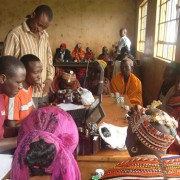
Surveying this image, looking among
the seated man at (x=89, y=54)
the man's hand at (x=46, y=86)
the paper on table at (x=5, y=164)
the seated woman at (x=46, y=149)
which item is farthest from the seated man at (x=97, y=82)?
the seated man at (x=89, y=54)

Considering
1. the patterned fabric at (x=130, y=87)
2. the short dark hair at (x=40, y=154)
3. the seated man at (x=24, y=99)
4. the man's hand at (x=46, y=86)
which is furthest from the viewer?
the patterned fabric at (x=130, y=87)

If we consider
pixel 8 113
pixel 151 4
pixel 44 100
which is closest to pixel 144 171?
pixel 8 113

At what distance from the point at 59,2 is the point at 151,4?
15.2ft

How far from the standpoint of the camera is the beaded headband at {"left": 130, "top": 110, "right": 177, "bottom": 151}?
1.00 meters

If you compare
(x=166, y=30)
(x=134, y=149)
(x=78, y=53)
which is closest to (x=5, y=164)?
(x=134, y=149)

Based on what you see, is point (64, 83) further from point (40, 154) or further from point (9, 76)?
point (40, 154)

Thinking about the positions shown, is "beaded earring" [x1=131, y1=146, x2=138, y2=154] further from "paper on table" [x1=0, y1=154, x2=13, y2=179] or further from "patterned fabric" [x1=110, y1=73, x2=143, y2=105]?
"patterned fabric" [x1=110, y1=73, x2=143, y2=105]

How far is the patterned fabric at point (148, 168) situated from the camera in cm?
87

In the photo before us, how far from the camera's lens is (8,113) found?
169 cm

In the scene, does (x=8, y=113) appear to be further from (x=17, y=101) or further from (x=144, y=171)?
(x=144, y=171)

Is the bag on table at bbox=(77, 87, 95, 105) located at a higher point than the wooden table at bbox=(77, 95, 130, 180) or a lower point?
higher

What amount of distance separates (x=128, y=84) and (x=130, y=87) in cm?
5

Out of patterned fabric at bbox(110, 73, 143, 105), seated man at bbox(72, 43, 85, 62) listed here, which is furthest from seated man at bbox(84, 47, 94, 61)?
patterned fabric at bbox(110, 73, 143, 105)

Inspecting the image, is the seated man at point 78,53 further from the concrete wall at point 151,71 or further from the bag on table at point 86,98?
the bag on table at point 86,98
